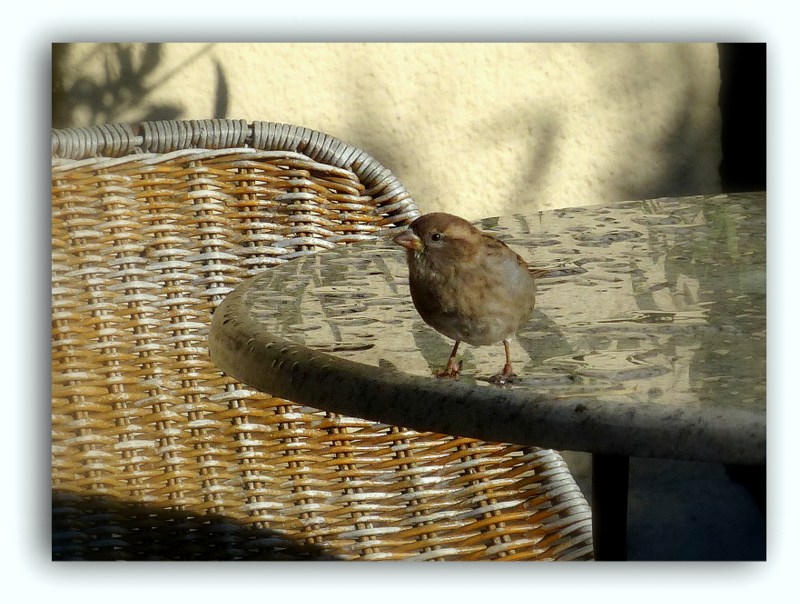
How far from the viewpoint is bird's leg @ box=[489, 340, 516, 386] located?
767 mm

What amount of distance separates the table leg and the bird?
0.23 m

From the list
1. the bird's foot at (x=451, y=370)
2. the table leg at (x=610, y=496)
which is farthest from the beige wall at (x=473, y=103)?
the bird's foot at (x=451, y=370)

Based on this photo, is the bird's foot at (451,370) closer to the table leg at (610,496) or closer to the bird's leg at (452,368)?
the bird's leg at (452,368)

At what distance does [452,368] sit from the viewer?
81 centimetres

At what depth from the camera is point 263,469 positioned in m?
1.35

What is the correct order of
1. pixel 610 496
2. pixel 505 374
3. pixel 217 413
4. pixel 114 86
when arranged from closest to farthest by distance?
pixel 505 374 < pixel 610 496 < pixel 114 86 < pixel 217 413

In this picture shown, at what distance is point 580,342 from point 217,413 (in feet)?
2.09

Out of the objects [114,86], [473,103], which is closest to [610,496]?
[473,103]

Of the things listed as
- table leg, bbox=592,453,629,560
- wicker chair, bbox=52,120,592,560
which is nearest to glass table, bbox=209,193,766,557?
table leg, bbox=592,453,629,560

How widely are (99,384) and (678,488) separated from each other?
72 cm

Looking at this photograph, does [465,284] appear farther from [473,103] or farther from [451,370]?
[473,103]

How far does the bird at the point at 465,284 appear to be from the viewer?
815 millimetres

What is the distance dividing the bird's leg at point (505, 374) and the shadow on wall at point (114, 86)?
23.7 inches
